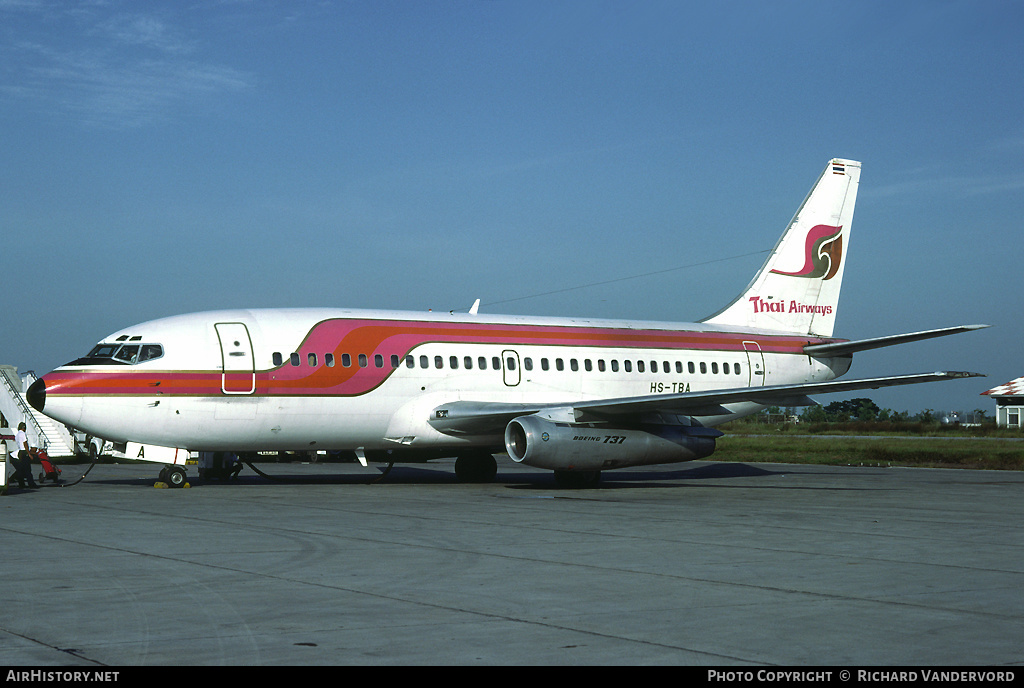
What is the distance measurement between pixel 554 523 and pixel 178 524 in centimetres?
562

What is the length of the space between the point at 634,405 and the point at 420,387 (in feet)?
16.5

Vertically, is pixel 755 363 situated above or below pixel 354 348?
above

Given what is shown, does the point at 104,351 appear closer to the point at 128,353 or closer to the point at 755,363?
the point at 128,353

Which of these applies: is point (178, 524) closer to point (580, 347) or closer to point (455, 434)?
point (455, 434)

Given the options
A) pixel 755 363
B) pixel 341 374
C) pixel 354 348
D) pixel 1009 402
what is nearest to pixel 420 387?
pixel 354 348

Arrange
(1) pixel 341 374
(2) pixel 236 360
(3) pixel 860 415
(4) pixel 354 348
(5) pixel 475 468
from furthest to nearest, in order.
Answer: (3) pixel 860 415 < (5) pixel 475 468 < (4) pixel 354 348 < (1) pixel 341 374 < (2) pixel 236 360

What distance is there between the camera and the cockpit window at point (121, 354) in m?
22.4

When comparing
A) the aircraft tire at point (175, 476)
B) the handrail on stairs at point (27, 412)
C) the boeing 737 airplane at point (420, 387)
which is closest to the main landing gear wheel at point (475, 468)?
the boeing 737 airplane at point (420, 387)

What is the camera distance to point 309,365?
78.1 feet

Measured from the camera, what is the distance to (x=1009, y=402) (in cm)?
9438

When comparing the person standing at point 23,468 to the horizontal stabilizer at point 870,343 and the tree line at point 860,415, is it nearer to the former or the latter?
the horizontal stabilizer at point 870,343

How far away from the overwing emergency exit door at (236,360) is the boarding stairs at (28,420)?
65.4 ft

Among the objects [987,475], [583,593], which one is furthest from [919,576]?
[987,475]

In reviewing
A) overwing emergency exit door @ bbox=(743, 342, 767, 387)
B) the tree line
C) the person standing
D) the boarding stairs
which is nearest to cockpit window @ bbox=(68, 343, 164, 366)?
the person standing
